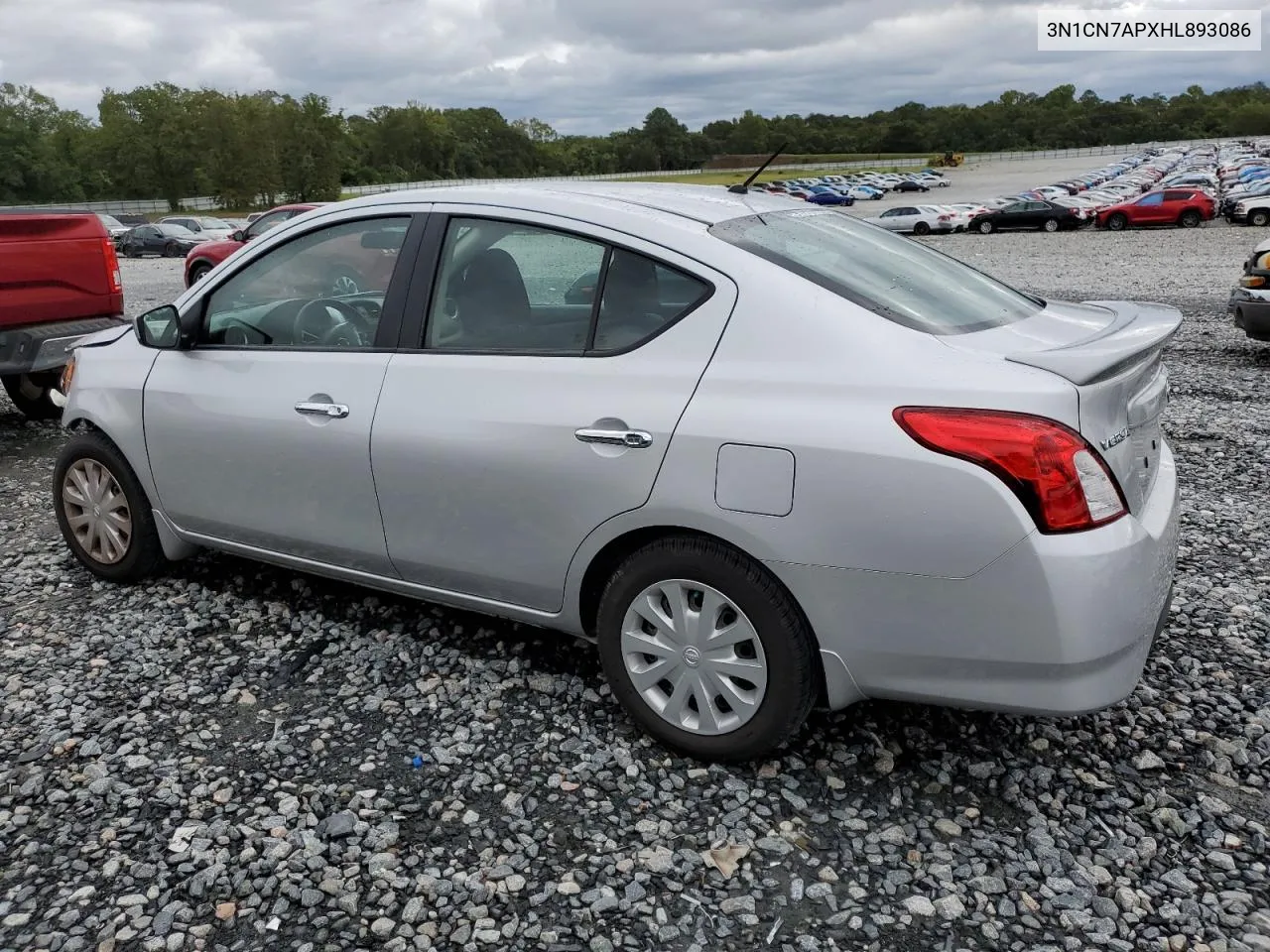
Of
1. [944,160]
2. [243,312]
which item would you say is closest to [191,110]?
[944,160]

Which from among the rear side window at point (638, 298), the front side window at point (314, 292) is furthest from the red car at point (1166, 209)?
the rear side window at point (638, 298)

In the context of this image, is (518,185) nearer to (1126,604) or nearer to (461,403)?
→ (461,403)

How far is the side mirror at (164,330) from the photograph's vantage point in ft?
13.3

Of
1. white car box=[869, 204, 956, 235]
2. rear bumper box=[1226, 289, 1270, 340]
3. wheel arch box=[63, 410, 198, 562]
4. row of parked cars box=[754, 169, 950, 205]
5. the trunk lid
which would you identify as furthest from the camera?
row of parked cars box=[754, 169, 950, 205]

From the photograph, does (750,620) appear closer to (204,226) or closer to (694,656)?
(694,656)

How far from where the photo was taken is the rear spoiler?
258 cm

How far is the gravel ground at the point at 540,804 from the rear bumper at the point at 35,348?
3.09 metres

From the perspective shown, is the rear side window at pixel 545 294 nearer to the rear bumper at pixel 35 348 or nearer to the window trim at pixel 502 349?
the window trim at pixel 502 349

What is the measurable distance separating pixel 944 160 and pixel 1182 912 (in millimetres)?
121137

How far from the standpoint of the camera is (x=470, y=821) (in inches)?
114

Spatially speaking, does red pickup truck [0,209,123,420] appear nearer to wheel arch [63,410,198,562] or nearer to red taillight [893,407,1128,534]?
wheel arch [63,410,198,562]

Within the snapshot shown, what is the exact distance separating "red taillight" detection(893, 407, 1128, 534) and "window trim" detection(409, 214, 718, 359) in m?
0.83

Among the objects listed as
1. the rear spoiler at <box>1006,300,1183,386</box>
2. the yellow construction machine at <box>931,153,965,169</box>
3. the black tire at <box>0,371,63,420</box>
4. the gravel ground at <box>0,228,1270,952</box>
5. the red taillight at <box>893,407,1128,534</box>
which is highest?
the yellow construction machine at <box>931,153,965,169</box>

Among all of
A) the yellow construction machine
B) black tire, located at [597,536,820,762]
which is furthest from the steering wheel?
the yellow construction machine
